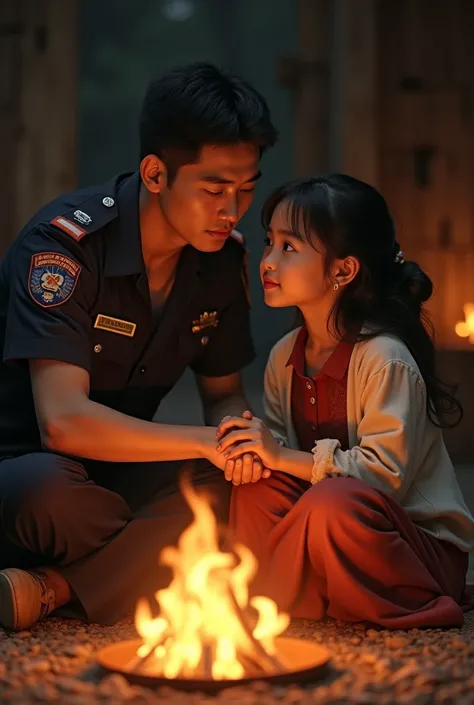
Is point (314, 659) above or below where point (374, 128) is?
below

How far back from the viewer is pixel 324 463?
97.7 inches

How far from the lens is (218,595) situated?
6.58 ft

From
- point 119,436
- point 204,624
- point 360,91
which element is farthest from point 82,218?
point 360,91

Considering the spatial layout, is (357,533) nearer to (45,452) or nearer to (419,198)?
(45,452)

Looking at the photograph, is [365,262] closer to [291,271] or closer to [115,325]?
[291,271]

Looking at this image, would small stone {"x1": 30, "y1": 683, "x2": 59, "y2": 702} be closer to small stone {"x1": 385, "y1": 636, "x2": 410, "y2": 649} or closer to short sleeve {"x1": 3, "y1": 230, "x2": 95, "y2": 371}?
small stone {"x1": 385, "y1": 636, "x2": 410, "y2": 649}

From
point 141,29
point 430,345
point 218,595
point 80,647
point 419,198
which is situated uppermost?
point 141,29

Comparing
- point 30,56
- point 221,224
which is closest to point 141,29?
point 30,56

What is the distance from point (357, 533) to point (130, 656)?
1.95 feet

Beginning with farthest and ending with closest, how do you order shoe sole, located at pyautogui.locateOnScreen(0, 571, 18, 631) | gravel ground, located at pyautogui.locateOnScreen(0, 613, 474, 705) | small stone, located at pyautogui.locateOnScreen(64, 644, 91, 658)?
shoe sole, located at pyautogui.locateOnScreen(0, 571, 18, 631) → small stone, located at pyautogui.locateOnScreen(64, 644, 91, 658) → gravel ground, located at pyautogui.locateOnScreen(0, 613, 474, 705)

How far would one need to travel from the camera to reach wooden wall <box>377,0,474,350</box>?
5062mm

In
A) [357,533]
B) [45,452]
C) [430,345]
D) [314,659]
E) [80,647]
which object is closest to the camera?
[314,659]

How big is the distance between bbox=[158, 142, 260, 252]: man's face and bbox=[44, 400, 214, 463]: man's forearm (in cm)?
50

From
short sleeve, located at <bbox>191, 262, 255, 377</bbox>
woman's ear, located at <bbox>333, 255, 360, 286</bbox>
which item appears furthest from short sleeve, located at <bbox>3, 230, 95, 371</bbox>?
woman's ear, located at <bbox>333, 255, 360, 286</bbox>
